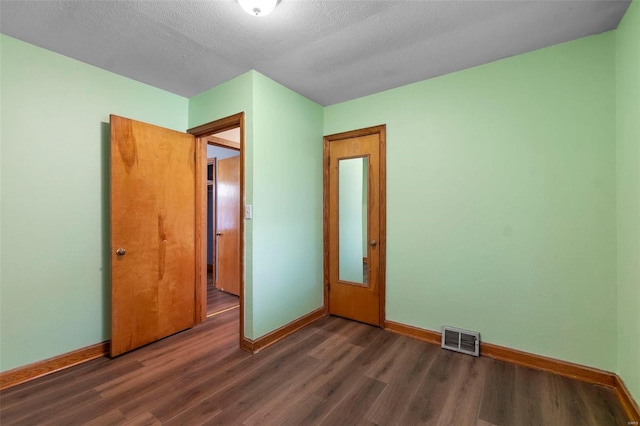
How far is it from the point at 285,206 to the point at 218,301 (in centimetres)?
198

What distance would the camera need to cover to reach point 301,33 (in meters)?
2.00

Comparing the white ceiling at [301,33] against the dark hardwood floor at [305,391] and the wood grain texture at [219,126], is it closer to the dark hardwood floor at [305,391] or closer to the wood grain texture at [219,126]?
the wood grain texture at [219,126]

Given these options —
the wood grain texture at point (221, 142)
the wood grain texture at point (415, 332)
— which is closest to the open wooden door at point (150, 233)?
the wood grain texture at point (221, 142)

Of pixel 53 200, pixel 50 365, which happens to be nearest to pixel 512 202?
pixel 53 200

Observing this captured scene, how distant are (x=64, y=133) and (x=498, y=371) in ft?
13.1

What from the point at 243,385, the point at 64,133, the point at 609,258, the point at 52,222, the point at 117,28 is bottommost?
the point at 243,385

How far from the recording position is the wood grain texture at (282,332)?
2.51 metres

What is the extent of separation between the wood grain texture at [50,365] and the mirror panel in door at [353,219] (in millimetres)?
2431

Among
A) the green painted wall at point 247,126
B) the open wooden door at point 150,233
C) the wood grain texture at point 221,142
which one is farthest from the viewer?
the wood grain texture at point 221,142

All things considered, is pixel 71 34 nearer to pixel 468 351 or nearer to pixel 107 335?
pixel 107 335

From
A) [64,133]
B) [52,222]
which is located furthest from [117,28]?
[52,222]

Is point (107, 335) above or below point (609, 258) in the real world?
below

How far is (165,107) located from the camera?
115 inches

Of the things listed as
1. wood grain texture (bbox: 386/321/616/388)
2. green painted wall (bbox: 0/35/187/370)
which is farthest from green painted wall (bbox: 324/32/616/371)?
green painted wall (bbox: 0/35/187/370)
